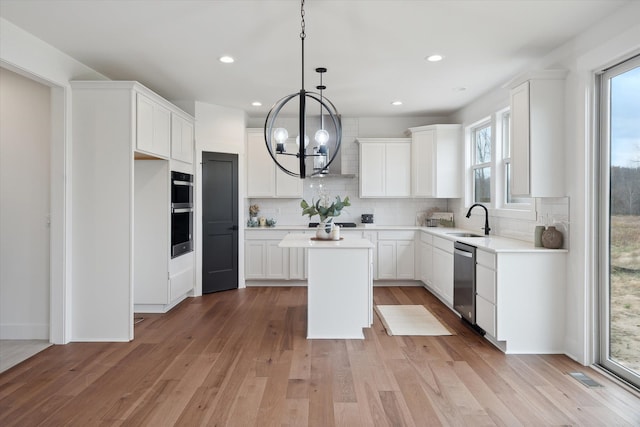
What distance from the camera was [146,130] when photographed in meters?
3.88

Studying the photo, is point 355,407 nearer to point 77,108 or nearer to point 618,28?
point 618,28

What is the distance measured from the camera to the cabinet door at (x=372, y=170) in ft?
19.9

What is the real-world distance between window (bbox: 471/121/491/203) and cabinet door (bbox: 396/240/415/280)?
45.2 inches

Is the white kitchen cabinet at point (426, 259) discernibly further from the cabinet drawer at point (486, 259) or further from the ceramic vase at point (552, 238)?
the ceramic vase at point (552, 238)

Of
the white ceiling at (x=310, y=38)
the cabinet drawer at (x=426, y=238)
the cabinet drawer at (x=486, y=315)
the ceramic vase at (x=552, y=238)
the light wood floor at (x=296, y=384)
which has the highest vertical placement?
the white ceiling at (x=310, y=38)

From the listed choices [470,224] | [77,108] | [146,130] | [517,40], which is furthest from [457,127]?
[77,108]

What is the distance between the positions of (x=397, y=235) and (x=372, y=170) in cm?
108

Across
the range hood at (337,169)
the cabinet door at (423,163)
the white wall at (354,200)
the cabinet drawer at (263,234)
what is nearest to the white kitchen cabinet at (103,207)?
the cabinet drawer at (263,234)

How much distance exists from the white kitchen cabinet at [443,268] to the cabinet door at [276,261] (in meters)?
2.14

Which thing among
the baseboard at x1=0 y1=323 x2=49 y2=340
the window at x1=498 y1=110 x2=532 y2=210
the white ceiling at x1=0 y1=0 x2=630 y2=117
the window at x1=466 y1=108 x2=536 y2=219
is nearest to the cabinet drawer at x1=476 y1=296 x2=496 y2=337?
the window at x1=466 y1=108 x2=536 y2=219

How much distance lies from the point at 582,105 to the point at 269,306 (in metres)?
3.77

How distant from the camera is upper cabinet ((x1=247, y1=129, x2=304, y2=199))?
5996 millimetres

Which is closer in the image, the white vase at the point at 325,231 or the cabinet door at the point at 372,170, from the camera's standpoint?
the white vase at the point at 325,231

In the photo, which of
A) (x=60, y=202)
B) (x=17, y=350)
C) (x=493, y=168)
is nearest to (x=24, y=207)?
(x=60, y=202)
